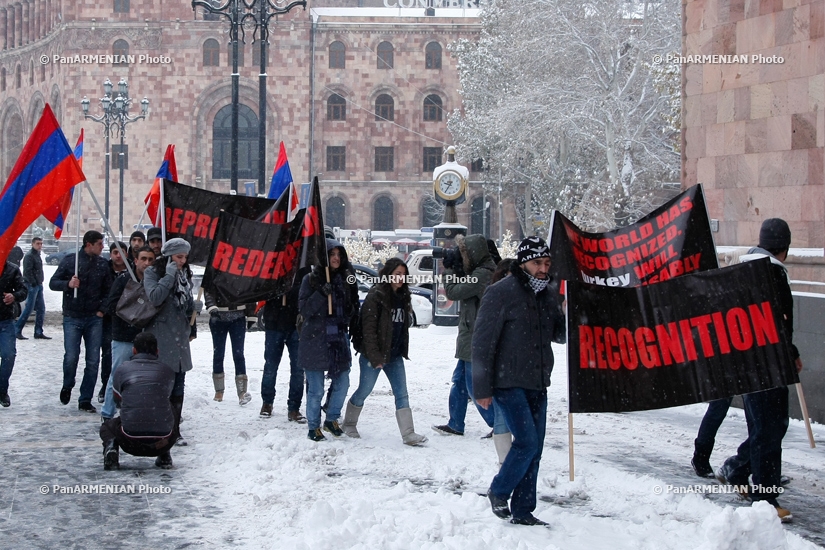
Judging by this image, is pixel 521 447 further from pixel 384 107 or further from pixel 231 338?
pixel 384 107

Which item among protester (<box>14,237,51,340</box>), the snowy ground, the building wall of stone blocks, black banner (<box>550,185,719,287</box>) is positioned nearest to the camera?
the snowy ground

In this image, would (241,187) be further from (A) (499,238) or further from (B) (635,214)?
(B) (635,214)

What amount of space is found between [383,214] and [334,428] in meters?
53.1

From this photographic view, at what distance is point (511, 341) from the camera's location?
6.01 metres

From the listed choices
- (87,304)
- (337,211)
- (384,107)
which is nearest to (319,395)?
(87,304)

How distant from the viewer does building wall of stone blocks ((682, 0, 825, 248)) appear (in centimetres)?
1070

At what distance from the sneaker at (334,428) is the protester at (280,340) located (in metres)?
0.84

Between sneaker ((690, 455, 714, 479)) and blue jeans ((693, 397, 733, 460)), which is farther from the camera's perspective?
sneaker ((690, 455, 714, 479))

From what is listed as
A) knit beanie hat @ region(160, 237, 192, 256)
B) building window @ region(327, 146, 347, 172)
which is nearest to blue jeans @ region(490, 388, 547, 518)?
knit beanie hat @ region(160, 237, 192, 256)

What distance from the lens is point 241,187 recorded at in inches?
2391

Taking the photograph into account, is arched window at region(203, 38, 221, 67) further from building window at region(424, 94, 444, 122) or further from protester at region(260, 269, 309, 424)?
protester at region(260, 269, 309, 424)

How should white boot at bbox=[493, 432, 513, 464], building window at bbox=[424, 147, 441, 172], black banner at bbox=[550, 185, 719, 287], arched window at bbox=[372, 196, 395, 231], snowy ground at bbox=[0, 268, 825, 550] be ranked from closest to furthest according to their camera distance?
1. snowy ground at bbox=[0, 268, 825, 550]
2. white boot at bbox=[493, 432, 513, 464]
3. black banner at bbox=[550, 185, 719, 287]
4. arched window at bbox=[372, 196, 395, 231]
5. building window at bbox=[424, 147, 441, 172]

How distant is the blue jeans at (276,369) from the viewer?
9.69 meters

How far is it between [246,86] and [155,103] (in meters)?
5.30
